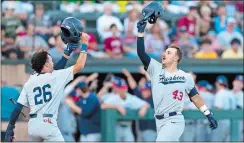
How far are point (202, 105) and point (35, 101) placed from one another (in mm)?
2146

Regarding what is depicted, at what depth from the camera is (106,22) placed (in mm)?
15852

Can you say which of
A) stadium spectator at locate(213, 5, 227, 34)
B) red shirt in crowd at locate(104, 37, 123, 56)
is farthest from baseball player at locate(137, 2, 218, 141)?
stadium spectator at locate(213, 5, 227, 34)

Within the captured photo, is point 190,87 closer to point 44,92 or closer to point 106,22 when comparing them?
point 44,92

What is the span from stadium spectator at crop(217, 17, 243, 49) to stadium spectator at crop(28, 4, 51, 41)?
10.8ft

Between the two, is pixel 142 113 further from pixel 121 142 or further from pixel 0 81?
pixel 0 81

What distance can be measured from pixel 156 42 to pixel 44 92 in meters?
6.33

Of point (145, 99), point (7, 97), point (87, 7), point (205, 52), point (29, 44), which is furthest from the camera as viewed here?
point (87, 7)

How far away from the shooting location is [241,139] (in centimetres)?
1407

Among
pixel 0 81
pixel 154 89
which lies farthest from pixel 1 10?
pixel 154 89

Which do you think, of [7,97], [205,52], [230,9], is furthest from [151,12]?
[230,9]

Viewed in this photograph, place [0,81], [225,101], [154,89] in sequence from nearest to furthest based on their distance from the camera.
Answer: [154,89] < [0,81] < [225,101]

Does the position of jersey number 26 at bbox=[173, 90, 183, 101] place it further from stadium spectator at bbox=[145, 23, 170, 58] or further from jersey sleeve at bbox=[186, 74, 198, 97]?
stadium spectator at bbox=[145, 23, 170, 58]

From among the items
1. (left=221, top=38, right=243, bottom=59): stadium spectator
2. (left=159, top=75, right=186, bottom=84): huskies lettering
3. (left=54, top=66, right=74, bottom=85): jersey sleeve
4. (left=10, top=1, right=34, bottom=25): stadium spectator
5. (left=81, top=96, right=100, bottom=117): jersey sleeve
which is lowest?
(left=81, top=96, right=100, bottom=117): jersey sleeve

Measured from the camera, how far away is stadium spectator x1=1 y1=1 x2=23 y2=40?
15.0 metres
